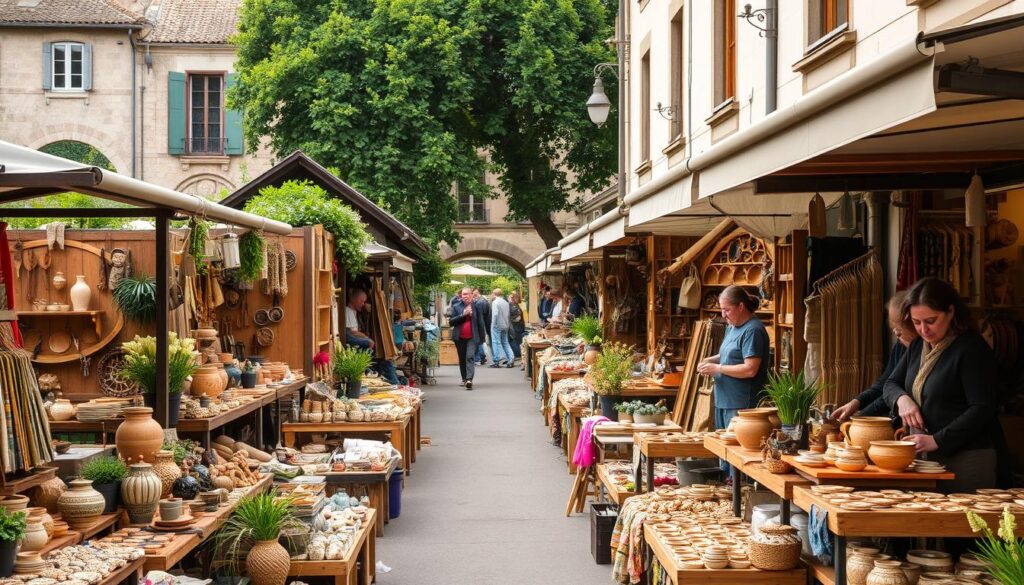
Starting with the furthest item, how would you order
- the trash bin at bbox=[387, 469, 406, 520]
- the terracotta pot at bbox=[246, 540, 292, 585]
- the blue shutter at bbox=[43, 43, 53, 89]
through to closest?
the blue shutter at bbox=[43, 43, 53, 89] → the trash bin at bbox=[387, 469, 406, 520] → the terracotta pot at bbox=[246, 540, 292, 585]

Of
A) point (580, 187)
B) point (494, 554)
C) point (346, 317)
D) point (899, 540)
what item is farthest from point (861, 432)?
point (580, 187)

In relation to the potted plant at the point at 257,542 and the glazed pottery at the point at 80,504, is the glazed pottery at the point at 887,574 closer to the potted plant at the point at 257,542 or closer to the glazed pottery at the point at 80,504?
the potted plant at the point at 257,542

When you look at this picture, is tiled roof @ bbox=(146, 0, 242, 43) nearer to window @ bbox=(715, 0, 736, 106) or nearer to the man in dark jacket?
the man in dark jacket

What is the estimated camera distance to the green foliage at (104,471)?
241 inches

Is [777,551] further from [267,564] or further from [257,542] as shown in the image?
[257,542]

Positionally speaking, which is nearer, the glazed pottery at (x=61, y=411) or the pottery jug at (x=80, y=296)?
the glazed pottery at (x=61, y=411)

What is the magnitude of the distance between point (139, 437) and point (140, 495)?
54 cm

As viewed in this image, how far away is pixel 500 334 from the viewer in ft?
104

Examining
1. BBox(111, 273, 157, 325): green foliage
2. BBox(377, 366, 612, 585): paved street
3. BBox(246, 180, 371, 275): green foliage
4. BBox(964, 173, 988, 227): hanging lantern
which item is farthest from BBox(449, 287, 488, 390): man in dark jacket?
BBox(964, 173, 988, 227): hanging lantern

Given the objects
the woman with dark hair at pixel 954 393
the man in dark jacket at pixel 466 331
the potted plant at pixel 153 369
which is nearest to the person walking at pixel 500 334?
the man in dark jacket at pixel 466 331

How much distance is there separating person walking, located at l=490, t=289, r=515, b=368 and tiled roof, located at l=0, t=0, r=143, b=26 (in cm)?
1278

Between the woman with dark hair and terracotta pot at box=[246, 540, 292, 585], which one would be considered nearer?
the woman with dark hair

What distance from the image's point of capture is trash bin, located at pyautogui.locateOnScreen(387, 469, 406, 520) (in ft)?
33.8

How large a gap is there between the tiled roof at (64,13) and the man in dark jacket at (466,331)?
14.2 metres
